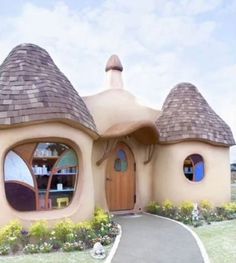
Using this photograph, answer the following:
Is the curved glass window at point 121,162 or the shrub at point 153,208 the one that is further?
the curved glass window at point 121,162

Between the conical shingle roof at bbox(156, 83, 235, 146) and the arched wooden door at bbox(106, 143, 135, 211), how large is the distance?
1.67 meters

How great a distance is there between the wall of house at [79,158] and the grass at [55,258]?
4.37 ft

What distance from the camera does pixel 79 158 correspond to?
10609mm

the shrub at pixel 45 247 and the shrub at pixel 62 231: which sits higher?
the shrub at pixel 62 231

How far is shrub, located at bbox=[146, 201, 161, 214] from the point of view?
1374 centimetres

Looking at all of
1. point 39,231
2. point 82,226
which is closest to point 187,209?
point 82,226

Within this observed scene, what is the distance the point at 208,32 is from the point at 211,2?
6.18ft

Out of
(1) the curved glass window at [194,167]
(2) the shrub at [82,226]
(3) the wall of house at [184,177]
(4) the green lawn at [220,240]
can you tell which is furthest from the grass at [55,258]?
(1) the curved glass window at [194,167]

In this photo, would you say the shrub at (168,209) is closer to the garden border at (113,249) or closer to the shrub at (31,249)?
the garden border at (113,249)

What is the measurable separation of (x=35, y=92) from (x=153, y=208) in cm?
685

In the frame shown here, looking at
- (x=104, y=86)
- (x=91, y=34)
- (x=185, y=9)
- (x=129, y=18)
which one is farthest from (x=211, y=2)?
(x=104, y=86)

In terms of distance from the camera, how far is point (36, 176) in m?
9.98

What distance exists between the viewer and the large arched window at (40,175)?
965 centimetres

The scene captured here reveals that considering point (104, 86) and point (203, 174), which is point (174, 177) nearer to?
point (203, 174)
